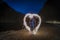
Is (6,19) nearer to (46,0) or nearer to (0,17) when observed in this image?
(0,17)

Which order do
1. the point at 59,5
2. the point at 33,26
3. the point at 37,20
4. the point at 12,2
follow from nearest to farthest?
the point at 33,26 < the point at 37,20 < the point at 12,2 < the point at 59,5

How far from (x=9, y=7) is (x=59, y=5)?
199cm

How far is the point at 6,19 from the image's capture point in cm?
634

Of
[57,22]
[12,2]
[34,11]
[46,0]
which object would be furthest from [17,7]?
[57,22]

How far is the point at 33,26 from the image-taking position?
498cm

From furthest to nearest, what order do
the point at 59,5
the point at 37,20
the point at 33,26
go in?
the point at 59,5 → the point at 37,20 → the point at 33,26

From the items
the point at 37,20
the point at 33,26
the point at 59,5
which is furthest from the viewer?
the point at 59,5

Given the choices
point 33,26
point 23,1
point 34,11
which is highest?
point 23,1

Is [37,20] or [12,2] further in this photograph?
[12,2]

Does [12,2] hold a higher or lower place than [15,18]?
higher

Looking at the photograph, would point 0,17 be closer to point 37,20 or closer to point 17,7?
Answer: point 17,7

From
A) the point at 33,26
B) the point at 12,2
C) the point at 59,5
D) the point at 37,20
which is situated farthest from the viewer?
the point at 59,5

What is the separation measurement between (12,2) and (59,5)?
6.20 feet

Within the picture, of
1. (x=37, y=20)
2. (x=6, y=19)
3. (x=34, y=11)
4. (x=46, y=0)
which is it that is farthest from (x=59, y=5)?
(x=6, y=19)
